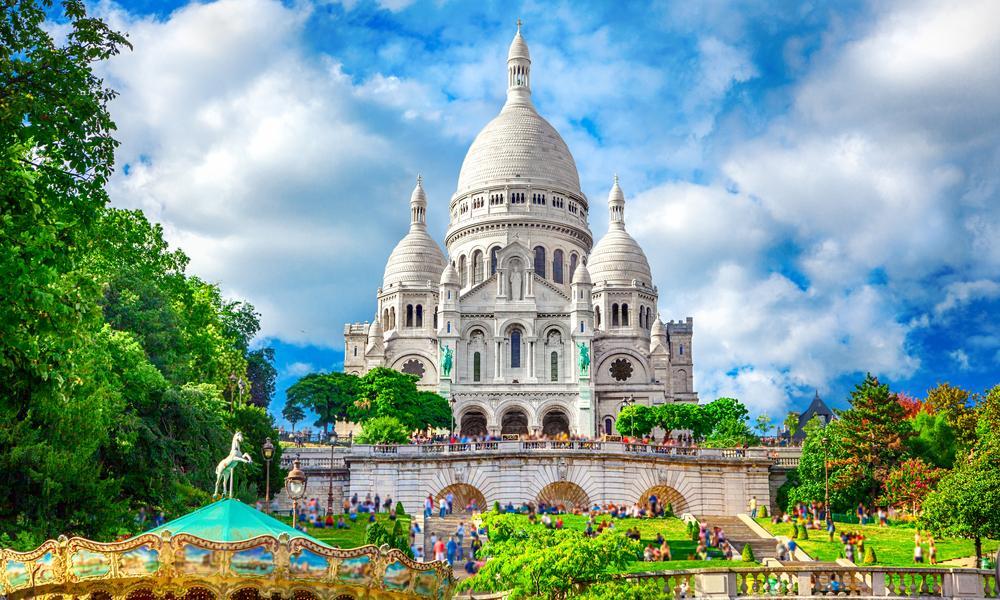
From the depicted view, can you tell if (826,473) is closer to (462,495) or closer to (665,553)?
(665,553)

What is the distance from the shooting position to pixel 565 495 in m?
53.1

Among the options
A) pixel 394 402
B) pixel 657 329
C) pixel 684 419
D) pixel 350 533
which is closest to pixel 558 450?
pixel 350 533

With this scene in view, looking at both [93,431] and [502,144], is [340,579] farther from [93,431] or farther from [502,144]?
[502,144]

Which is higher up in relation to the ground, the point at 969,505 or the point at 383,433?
the point at 383,433

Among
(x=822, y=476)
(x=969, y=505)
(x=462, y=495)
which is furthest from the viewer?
(x=462, y=495)

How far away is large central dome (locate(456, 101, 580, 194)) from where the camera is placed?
327 feet

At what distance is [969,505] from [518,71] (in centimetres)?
7965

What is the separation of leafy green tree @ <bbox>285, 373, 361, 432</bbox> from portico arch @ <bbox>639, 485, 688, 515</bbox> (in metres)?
26.7

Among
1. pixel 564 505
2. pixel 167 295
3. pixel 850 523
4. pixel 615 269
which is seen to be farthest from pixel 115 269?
pixel 615 269

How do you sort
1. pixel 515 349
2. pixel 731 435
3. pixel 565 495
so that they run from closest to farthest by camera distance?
pixel 565 495 → pixel 731 435 → pixel 515 349

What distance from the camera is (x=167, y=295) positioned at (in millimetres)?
49750

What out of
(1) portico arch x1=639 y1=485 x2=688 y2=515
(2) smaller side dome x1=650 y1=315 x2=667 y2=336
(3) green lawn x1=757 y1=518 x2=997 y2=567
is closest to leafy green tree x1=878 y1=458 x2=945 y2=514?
(3) green lawn x1=757 y1=518 x2=997 y2=567

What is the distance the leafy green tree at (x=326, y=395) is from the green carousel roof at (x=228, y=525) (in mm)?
55855

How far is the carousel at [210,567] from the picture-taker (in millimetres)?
17297
